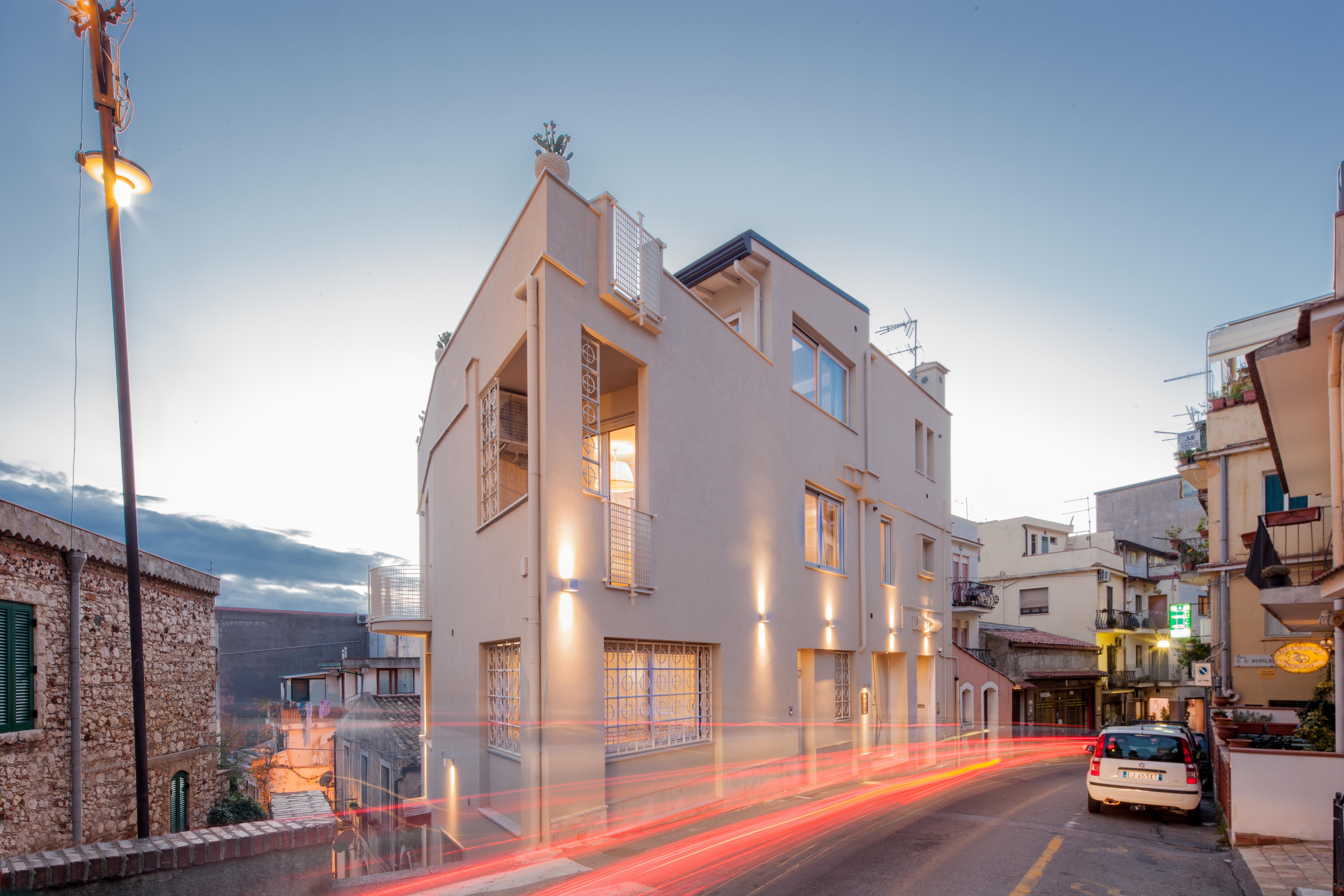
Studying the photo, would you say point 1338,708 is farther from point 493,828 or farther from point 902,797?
point 493,828

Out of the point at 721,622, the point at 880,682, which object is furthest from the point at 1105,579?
the point at 721,622

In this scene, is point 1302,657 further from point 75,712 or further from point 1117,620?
point 1117,620

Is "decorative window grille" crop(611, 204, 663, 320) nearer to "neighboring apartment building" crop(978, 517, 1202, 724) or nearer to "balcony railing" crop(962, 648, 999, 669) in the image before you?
"balcony railing" crop(962, 648, 999, 669)

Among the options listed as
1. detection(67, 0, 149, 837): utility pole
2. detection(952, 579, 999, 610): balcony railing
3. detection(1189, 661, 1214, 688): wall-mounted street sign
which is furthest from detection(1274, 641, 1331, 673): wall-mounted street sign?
detection(67, 0, 149, 837): utility pole

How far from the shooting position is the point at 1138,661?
1644 inches

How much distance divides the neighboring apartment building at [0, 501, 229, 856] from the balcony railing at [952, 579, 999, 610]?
23.8 m

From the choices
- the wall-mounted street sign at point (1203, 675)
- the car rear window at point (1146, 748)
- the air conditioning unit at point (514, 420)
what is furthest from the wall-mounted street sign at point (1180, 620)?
the air conditioning unit at point (514, 420)

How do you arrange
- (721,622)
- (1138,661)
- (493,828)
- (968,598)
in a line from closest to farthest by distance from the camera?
1. (493,828)
2. (721,622)
3. (968,598)
4. (1138,661)

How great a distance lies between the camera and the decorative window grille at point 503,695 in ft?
37.2

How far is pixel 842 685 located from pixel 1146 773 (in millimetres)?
7066

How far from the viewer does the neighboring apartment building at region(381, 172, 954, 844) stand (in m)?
9.93

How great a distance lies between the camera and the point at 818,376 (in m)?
17.7

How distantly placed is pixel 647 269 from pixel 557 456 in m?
3.44

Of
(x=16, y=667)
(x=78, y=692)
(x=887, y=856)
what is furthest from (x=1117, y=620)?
(x=16, y=667)
